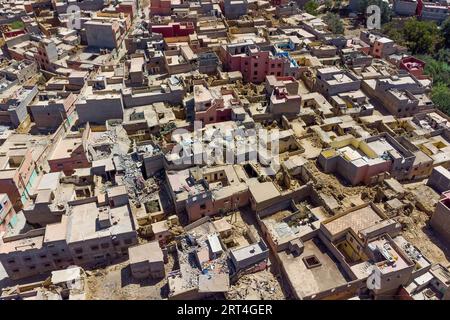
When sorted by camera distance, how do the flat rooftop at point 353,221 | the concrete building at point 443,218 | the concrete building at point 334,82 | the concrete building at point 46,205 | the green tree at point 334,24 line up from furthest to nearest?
the green tree at point 334,24 → the concrete building at point 334,82 → the concrete building at point 46,205 → the concrete building at point 443,218 → the flat rooftop at point 353,221

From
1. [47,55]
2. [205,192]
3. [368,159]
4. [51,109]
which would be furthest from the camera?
[47,55]

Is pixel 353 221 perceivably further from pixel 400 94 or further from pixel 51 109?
pixel 51 109

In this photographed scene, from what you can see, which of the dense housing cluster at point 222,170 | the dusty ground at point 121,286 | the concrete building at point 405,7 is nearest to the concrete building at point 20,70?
the dense housing cluster at point 222,170

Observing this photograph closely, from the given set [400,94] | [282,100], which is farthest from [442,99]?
[282,100]

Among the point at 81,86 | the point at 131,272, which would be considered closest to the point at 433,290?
the point at 131,272

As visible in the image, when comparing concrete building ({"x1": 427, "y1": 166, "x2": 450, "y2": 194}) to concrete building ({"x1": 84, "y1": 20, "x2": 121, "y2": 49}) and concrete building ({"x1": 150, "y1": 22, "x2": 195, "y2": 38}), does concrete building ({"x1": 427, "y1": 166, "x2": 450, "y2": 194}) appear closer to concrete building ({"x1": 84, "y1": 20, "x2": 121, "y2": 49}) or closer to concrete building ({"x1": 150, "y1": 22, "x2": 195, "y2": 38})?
concrete building ({"x1": 150, "y1": 22, "x2": 195, "y2": 38})

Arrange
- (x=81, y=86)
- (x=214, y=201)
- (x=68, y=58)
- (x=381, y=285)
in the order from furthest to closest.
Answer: (x=68, y=58) → (x=81, y=86) → (x=214, y=201) → (x=381, y=285)

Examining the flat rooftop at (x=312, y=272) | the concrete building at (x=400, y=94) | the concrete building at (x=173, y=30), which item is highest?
the concrete building at (x=173, y=30)

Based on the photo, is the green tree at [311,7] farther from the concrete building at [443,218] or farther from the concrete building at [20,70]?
the concrete building at [443,218]
